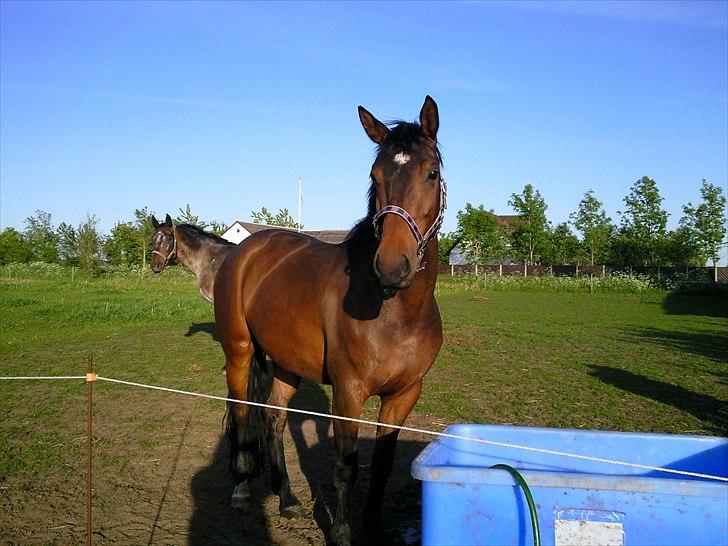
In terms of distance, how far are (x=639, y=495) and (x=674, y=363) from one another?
975 cm

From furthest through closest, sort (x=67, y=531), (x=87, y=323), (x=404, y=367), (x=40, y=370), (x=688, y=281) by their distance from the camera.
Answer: (x=688, y=281)
(x=87, y=323)
(x=40, y=370)
(x=67, y=531)
(x=404, y=367)

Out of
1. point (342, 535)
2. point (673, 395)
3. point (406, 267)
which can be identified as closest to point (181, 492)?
point (342, 535)

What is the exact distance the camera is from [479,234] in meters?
53.4

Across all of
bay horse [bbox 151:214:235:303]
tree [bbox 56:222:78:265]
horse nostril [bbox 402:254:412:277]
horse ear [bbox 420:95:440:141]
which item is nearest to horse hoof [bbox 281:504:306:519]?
horse nostril [bbox 402:254:412:277]

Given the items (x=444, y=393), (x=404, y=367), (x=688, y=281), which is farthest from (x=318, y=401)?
(x=688, y=281)

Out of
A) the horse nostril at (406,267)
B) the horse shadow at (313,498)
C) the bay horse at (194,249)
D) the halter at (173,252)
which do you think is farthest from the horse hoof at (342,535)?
the halter at (173,252)

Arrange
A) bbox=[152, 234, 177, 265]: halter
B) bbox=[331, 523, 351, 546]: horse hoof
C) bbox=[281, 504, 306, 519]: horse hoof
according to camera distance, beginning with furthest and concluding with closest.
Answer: bbox=[152, 234, 177, 265]: halter, bbox=[281, 504, 306, 519]: horse hoof, bbox=[331, 523, 351, 546]: horse hoof

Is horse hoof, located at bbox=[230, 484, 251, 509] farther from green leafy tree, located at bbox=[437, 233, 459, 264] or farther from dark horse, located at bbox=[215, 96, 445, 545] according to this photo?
green leafy tree, located at bbox=[437, 233, 459, 264]

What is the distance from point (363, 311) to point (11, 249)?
53496 mm

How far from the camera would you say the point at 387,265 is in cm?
261

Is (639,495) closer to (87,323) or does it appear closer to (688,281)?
(87,323)

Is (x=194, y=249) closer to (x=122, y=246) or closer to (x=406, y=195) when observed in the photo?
(x=406, y=195)

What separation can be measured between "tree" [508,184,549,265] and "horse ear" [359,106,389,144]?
51.7 m

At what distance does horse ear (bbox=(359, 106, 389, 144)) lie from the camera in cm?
327
